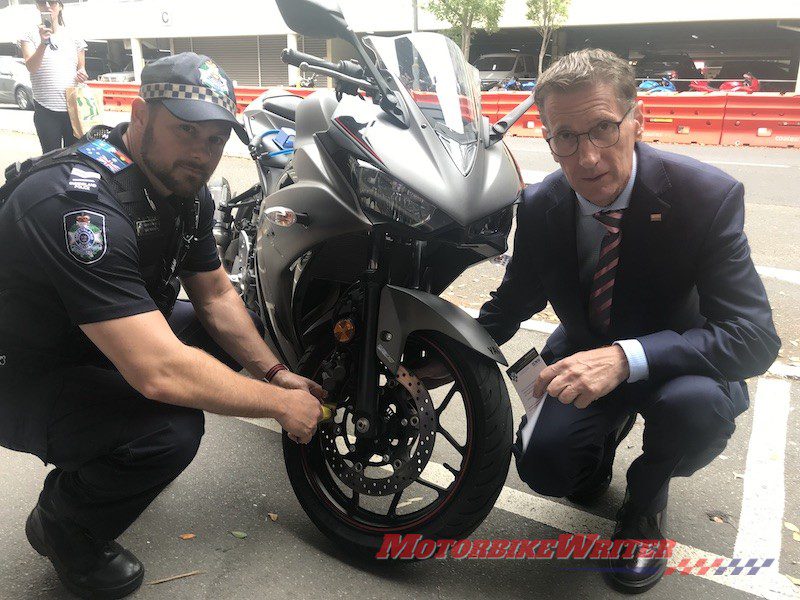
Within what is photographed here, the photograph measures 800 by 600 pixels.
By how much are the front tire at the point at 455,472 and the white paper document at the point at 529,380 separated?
0.13m

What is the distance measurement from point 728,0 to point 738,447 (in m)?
24.6

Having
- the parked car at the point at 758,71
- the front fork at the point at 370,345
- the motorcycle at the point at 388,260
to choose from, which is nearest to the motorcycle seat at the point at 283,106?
the motorcycle at the point at 388,260

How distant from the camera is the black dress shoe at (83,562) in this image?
6.51 ft

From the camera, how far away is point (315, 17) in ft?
5.73

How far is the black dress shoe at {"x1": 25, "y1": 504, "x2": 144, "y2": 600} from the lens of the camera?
1.98 metres

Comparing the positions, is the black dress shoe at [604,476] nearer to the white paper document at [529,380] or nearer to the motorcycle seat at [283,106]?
the white paper document at [529,380]

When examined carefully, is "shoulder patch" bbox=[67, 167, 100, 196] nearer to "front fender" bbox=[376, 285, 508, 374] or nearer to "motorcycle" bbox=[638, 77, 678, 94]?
"front fender" bbox=[376, 285, 508, 374]

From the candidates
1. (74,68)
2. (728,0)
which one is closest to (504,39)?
(728,0)

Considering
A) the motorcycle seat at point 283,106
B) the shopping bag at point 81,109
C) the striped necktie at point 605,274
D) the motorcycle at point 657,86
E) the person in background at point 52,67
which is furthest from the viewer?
the motorcycle at point 657,86

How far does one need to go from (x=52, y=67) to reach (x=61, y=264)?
A: 5082 mm

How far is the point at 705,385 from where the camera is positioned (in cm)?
196

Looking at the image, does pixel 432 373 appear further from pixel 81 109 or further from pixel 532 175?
pixel 532 175

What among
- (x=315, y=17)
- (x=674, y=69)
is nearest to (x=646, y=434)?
(x=315, y=17)

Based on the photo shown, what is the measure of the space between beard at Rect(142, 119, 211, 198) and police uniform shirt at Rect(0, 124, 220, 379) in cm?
5
